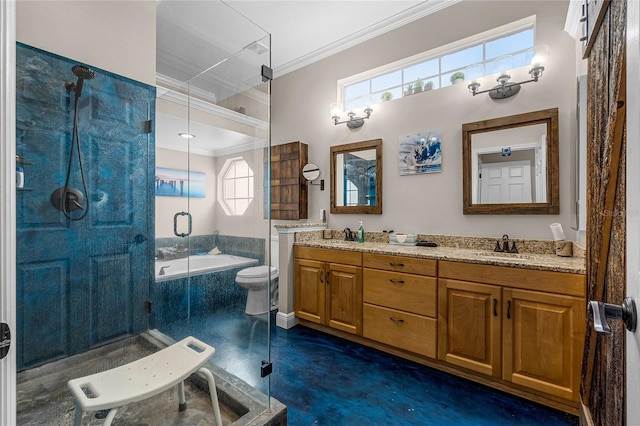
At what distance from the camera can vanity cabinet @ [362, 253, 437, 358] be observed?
6.84 feet

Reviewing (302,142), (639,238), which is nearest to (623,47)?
(639,238)

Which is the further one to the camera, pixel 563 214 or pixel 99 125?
pixel 563 214

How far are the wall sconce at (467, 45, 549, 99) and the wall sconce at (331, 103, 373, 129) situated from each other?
3.28 feet

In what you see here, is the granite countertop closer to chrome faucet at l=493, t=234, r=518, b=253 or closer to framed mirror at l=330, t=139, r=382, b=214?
chrome faucet at l=493, t=234, r=518, b=253

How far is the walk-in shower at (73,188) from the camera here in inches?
60.6

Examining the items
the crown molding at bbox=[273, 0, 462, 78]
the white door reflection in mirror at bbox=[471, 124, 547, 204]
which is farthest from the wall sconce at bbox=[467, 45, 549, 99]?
the crown molding at bbox=[273, 0, 462, 78]

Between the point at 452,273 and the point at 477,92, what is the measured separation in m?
1.58

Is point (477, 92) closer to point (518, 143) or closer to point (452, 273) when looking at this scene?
point (518, 143)

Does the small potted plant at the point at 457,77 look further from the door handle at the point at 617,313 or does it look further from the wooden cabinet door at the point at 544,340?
the door handle at the point at 617,313

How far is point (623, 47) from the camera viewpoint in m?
0.70

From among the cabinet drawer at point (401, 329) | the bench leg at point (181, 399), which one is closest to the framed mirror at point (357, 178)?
the cabinet drawer at point (401, 329)

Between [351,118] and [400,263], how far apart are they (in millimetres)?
1735

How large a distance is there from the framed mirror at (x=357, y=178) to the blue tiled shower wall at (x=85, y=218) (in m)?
1.92

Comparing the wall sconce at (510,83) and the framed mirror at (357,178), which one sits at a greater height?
the wall sconce at (510,83)
